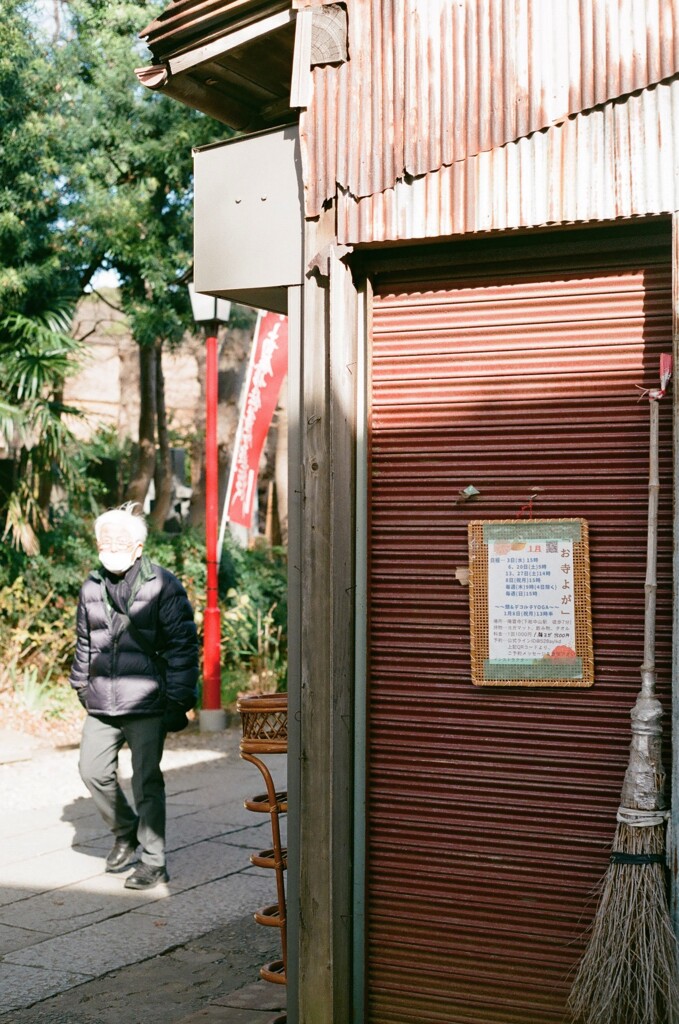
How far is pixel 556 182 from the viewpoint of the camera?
3.81 metres

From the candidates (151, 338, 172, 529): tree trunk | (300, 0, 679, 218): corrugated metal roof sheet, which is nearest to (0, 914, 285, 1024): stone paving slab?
(300, 0, 679, 218): corrugated metal roof sheet

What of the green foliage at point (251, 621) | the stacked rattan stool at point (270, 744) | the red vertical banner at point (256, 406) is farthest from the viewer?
the green foliage at point (251, 621)

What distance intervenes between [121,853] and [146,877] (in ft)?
1.17

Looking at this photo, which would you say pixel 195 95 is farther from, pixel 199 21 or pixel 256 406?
pixel 256 406

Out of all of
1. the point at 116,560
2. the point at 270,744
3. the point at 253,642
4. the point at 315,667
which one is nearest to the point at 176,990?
the point at 270,744

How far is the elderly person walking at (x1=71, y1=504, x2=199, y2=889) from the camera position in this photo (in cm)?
639

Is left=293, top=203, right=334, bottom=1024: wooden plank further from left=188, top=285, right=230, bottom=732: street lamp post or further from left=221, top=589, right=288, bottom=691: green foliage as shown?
left=221, top=589, right=288, bottom=691: green foliage

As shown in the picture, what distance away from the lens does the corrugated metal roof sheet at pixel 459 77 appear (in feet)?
12.4

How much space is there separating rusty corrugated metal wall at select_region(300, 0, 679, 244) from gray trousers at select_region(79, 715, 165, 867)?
3.31 metres

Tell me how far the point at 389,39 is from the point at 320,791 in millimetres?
2653

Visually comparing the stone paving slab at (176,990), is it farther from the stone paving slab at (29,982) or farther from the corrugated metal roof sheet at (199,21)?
the corrugated metal roof sheet at (199,21)

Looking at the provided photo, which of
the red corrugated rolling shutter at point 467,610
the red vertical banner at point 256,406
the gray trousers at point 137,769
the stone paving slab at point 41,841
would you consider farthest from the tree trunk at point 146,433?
the red corrugated rolling shutter at point 467,610

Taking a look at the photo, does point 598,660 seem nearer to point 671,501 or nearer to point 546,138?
point 671,501

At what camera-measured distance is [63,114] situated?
41.1ft
